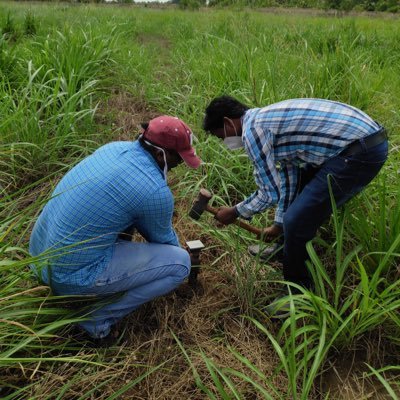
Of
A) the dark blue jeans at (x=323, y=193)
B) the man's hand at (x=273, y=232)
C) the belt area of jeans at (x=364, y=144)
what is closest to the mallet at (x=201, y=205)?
the man's hand at (x=273, y=232)

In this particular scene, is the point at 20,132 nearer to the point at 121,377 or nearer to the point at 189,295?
the point at 189,295

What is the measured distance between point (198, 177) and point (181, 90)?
193 cm

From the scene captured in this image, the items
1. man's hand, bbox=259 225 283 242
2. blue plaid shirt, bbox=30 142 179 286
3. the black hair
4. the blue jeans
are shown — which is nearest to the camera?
blue plaid shirt, bbox=30 142 179 286

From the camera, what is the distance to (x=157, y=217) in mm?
1725

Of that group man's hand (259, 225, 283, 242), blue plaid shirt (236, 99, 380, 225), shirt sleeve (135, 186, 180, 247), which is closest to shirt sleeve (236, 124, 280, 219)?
blue plaid shirt (236, 99, 380, 225)

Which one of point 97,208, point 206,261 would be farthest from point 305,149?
point 97,208

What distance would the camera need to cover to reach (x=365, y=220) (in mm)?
1856

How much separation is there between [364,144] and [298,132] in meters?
0.31

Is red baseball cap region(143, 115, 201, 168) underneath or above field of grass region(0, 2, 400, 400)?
above

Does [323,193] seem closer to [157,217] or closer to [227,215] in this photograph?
[227,215]

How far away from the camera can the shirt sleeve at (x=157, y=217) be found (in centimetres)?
166

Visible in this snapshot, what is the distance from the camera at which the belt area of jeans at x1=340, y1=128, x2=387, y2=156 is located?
1.73m

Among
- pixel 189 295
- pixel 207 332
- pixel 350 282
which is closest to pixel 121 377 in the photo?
pixel 207 332

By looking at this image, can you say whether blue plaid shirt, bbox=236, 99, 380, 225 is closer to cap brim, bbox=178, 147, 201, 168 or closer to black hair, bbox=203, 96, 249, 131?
black hair, bbox=203, 96, 249, 131
